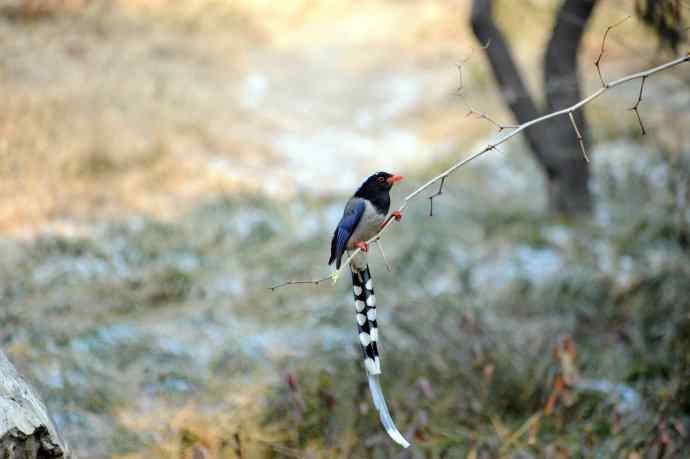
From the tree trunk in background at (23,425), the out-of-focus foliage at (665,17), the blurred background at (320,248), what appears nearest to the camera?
the tree trunk in background at (23,425)

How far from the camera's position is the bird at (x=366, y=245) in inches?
91.0

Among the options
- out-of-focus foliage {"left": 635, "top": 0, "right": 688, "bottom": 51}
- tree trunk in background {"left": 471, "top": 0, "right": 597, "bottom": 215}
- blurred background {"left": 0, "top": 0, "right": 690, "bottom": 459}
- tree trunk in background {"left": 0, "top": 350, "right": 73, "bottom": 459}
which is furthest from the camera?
tree trunk in background {"left": 471, "top": 0, "right": 597, "bottom": 215}

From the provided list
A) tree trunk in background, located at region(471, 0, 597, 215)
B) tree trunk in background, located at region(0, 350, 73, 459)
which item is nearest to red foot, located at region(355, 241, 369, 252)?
tree trunk in background, located at region(0, 350, 73, 459)

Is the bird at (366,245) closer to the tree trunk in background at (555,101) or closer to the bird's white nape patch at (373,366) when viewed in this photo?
the bird's white nape patch at (373,366)

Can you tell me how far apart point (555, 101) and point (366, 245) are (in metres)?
4.18

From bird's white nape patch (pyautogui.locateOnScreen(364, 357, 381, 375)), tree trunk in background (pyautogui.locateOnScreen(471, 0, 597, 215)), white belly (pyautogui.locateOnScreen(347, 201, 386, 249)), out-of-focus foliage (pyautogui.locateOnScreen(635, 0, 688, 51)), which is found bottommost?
bird's white nape patch (pyautogui.locateOnScreen(364, 357, 381, 375))

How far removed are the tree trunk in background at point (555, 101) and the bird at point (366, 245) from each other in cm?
382

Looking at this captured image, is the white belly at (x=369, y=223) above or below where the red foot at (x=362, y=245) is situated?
above

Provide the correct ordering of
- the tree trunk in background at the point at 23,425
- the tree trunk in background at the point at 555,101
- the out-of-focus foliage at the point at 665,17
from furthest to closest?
the tree trunk in background at the point at 555,101
the out-of-focus foliage at the point at 665,17
the tree trunk in background at the point at 23,425

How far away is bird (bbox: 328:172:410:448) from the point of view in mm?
2311

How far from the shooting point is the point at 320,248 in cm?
622

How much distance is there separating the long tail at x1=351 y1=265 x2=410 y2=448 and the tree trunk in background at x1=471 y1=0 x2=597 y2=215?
3.92 metres

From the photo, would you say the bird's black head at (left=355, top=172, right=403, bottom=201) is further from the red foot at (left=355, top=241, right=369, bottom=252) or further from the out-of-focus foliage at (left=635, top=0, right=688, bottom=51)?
the out-of-focus foliage at (left=635, top=0, right=688, bottom=51)

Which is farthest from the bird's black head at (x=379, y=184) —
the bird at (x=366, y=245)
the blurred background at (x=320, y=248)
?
the blurred background at (x=320, y=248)
